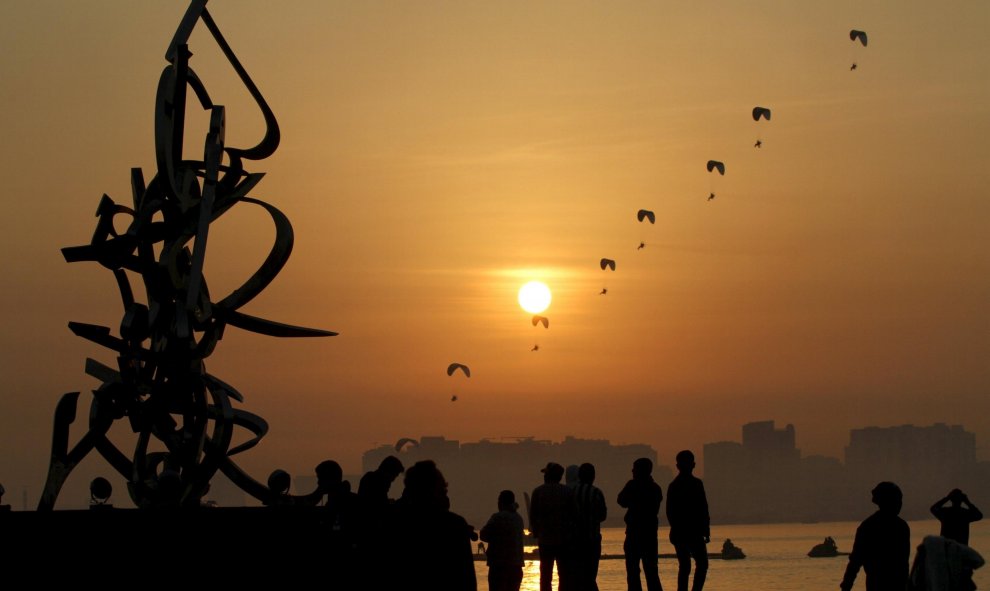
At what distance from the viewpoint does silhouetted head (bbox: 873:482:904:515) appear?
613 inches

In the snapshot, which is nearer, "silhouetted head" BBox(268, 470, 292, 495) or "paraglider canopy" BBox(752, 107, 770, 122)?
"silhouetted head" BBox(268, 470, 292, 495)

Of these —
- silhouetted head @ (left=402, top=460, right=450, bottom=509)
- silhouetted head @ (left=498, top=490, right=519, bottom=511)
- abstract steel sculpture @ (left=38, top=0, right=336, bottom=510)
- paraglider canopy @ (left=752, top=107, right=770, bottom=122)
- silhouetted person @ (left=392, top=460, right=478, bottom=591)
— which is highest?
paraglider canopy @ (left=752, top=107, right=770, bottom=122)

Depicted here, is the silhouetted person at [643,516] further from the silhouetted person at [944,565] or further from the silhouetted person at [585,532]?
the silhouetted person at [944,565]

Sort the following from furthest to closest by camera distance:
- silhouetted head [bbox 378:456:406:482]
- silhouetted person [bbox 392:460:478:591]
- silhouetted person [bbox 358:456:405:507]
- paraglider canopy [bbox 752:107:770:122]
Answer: paraglider canopy [bbox 752:107:770:122], silhouetted head [bbox 378:456:406:482], silhouetted person [bbox 358:456:405:507], silhouetted person [bbox 392:460:478:591]

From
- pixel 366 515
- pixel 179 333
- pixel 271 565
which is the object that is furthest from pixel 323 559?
pixel 179 333

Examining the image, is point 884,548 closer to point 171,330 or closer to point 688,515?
point 688,515

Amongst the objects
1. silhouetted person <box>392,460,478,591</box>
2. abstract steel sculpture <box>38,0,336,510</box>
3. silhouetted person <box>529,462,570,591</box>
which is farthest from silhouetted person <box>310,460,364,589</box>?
abstract steel sculpture <box>38,0,336,510</box>

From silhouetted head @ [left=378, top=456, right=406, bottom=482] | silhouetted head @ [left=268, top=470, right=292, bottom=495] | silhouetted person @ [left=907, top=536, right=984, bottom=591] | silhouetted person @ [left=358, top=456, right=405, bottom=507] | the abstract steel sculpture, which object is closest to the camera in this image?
silhouetted person @ [left=358, top=456, right=405, bottom=507]

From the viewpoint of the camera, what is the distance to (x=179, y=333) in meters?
26.3

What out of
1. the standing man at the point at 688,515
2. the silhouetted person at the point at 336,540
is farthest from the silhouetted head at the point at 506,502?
the silhouetted person at the point at 336,540

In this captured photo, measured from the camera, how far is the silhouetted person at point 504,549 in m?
20.5

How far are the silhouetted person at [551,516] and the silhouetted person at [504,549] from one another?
0.95 ft

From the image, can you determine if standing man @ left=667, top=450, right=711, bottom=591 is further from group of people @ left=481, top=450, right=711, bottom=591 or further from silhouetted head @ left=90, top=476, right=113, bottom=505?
silhouetted head @ left=90, top=476, right=113, bottom=505

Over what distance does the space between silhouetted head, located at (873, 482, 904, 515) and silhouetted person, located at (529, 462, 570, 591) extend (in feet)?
18.5
